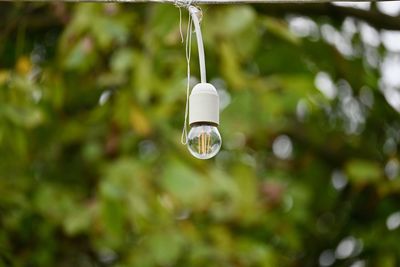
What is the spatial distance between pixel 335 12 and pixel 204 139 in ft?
5.74

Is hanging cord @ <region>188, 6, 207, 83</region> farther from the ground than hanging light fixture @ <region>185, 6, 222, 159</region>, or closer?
farther from the ground

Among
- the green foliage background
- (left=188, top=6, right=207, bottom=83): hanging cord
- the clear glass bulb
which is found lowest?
the clear glass bulb

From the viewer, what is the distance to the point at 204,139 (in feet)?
3.02

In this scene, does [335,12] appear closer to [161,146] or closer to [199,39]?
[161,146]

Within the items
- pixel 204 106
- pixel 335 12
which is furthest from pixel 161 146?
pixel 204 106

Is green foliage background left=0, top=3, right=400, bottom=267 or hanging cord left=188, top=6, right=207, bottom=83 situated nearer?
hanging cord left=188, top=6, right=207, bottom=83

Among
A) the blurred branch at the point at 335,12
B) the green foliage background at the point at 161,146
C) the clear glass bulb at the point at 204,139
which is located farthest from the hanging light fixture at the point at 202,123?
the blurred branch at the point at 335,12

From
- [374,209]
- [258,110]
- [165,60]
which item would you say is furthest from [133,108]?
[374,209]

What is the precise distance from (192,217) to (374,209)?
0.65 m

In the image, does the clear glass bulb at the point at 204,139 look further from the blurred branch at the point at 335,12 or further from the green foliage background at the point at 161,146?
the blurred branch at the point at 335,12

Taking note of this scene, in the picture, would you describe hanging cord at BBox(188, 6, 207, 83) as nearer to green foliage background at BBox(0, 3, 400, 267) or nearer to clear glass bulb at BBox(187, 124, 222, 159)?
clear glass bulb at BBox(187, 124, 222, 159)

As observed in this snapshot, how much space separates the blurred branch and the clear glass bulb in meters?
1.47

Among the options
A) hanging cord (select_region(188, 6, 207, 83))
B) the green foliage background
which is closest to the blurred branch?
the green foliage background

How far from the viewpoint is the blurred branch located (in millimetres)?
2377
